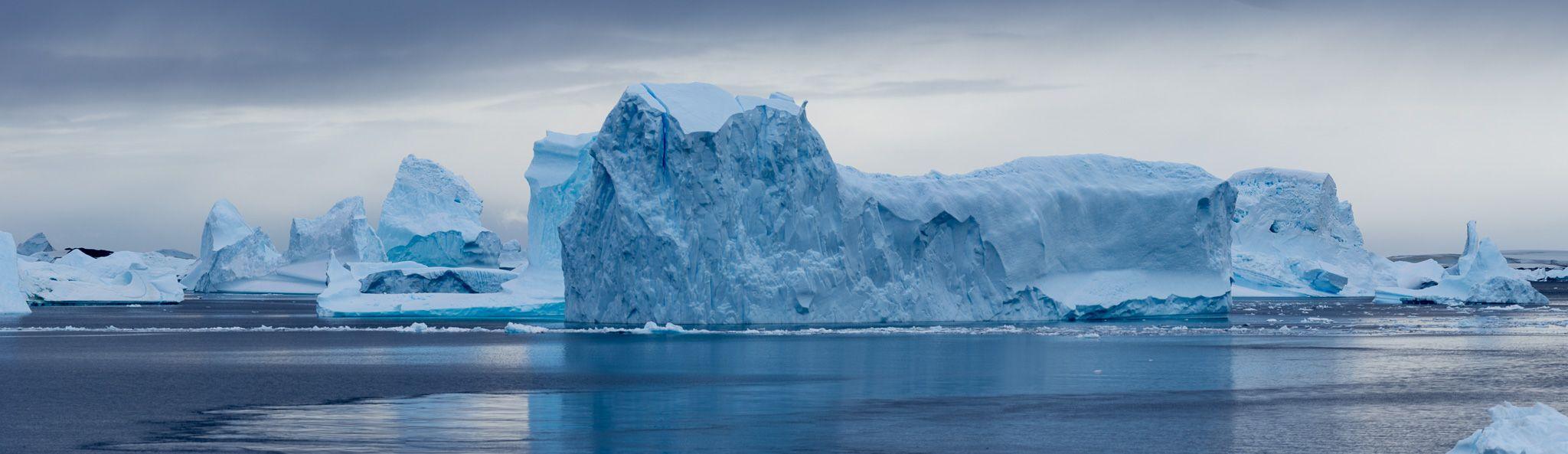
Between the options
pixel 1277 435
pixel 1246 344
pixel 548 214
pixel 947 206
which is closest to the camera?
pixel 1277 435

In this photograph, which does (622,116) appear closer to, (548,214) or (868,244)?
(868,244)

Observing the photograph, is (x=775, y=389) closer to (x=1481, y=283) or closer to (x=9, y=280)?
(x=9, y=280)

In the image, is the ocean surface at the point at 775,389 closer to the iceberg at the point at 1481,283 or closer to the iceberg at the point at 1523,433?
the iceberg at the point at 1523,433

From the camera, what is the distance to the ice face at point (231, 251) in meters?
58.8

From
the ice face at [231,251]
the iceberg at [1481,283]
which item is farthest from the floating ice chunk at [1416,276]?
the ice face at [231,251]

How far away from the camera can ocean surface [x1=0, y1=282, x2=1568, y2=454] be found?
35.8ft

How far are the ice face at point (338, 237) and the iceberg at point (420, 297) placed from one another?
12756 millimetres

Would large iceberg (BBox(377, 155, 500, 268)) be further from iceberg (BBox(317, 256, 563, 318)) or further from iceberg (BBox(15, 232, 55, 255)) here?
iceberg (BBox(15, 232, 55, 255))

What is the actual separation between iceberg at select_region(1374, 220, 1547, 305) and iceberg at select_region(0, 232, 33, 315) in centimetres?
4048

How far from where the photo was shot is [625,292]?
29.4 m

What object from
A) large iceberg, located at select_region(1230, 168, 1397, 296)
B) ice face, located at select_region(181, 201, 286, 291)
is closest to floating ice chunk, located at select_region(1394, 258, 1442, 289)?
large iceberg, located at select_region(1230, 168, 1397, 296)

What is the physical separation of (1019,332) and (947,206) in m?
4.77

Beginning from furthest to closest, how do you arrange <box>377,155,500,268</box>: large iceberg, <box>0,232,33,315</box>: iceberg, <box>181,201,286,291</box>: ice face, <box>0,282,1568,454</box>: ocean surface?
Result: <box>181,201,286,291</box>: ice face
<box>377,155,500,268</box>: large iceberg
<box>0,232,33,315</box>: iceberg
<box>0,282,1568,454</box>: ocean surface

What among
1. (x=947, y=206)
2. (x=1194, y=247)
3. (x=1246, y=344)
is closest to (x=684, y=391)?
(x=1246, y=344)
